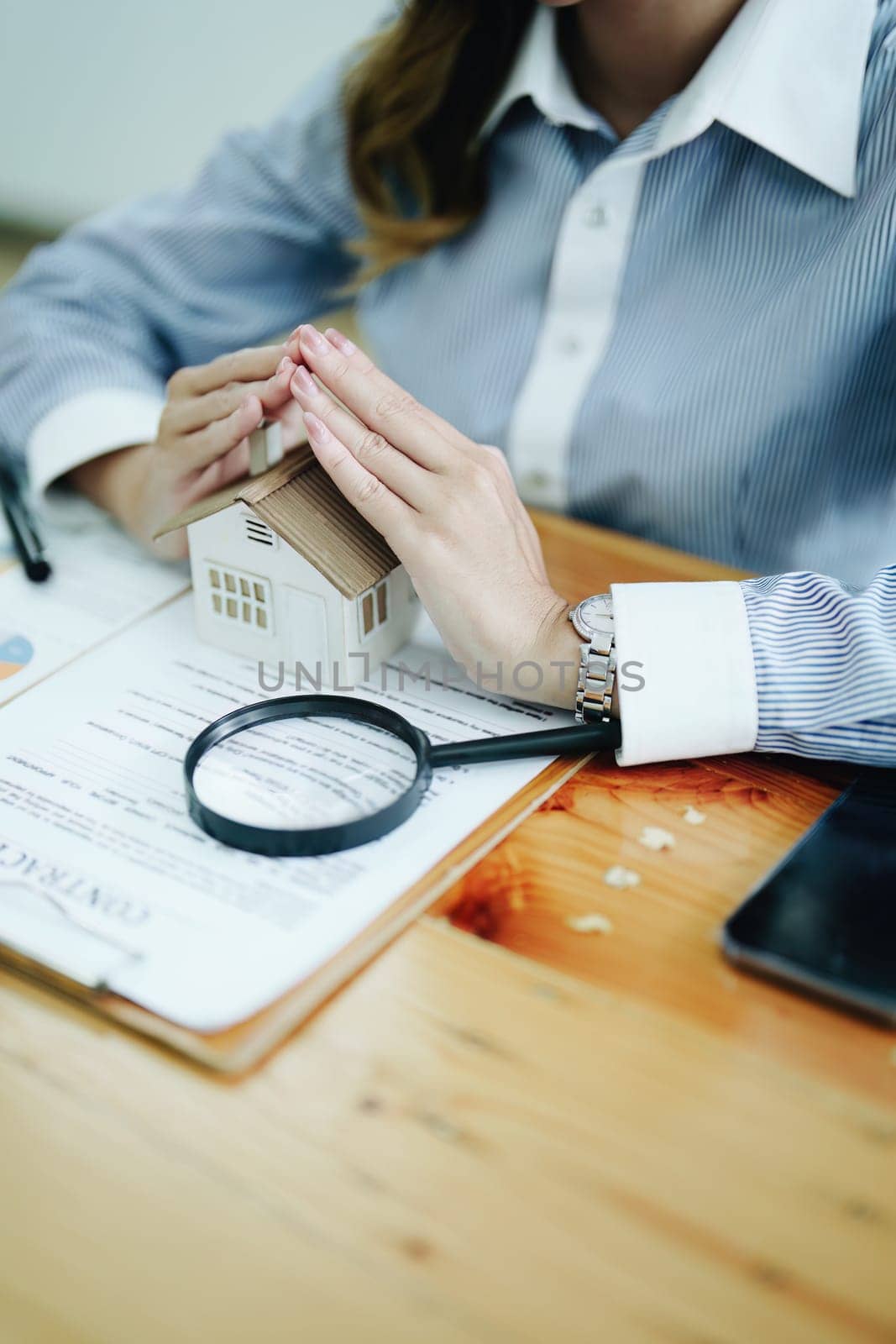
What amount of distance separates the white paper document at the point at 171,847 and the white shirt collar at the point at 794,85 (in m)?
0.54

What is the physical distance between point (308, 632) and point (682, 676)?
0.27 m

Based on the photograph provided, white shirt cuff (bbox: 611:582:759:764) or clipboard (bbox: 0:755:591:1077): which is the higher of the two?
white shirt cuff (bbox: 611:582:759:764)

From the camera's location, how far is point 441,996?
0.57 meters

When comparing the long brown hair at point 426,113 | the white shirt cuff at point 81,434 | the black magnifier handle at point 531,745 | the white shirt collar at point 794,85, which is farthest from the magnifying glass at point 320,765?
the long brown hair at point 426,113

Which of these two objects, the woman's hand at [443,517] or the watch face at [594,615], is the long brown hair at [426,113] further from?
the watch face at [594,615]

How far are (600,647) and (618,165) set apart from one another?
550mm

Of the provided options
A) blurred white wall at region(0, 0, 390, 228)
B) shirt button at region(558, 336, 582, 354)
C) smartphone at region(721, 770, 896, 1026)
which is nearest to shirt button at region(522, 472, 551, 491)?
shirt button at region(558, 336, 582, 354)

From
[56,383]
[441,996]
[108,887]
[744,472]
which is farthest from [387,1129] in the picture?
[56,383]

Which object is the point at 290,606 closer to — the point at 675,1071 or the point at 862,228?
the point at 675,1071

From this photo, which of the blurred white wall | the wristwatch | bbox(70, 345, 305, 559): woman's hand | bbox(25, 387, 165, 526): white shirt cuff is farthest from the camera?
the blurred white wall

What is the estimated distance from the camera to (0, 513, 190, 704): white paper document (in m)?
0.86

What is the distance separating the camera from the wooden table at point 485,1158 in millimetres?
439

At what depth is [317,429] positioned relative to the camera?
81 centimetres

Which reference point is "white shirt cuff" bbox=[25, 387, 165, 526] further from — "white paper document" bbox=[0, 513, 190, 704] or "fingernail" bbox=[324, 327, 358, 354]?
"fingernail" bbox=[324, 327, 358, 354]
